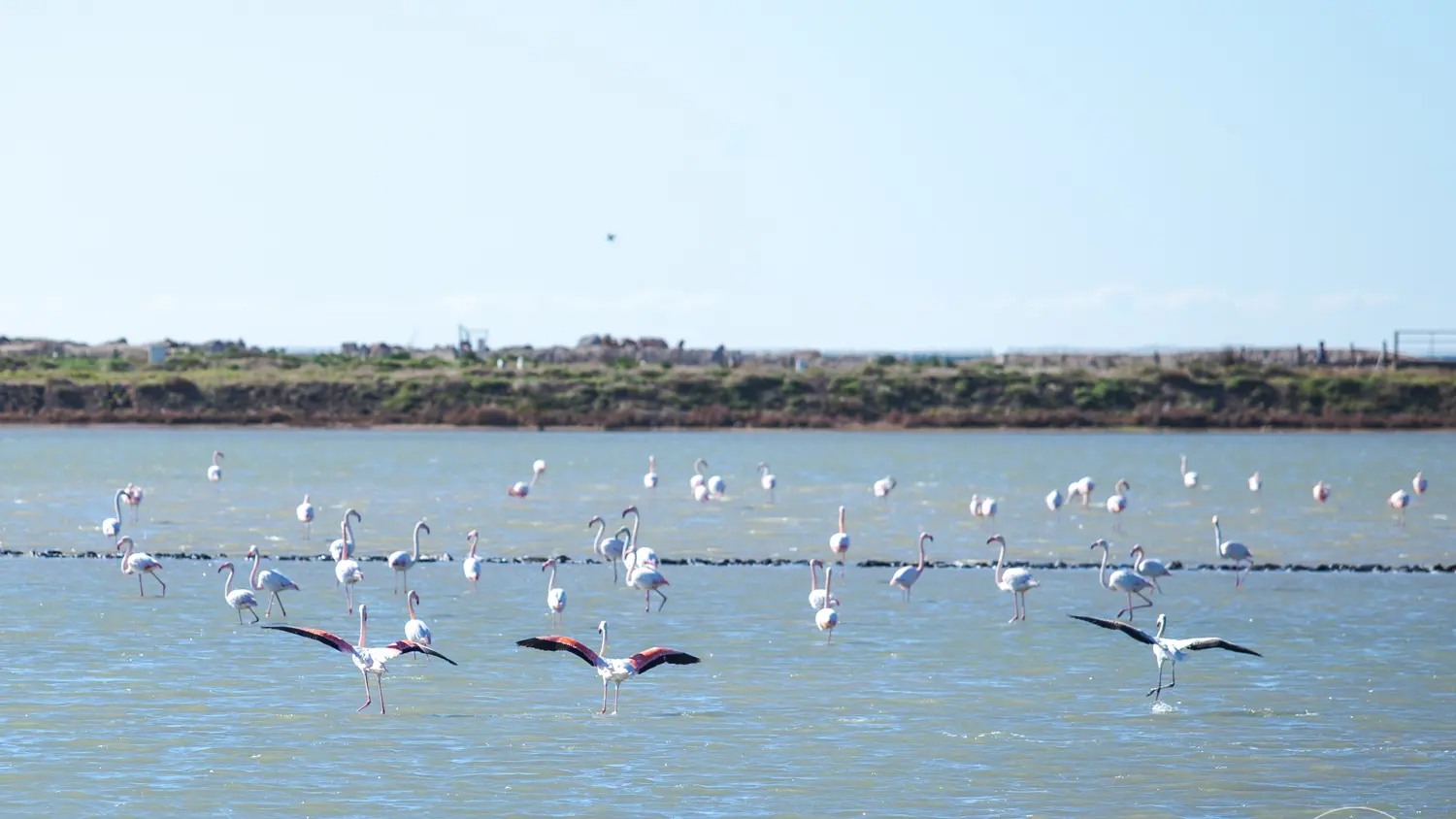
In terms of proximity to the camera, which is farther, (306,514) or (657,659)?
(306,514)

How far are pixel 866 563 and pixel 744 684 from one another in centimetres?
1119

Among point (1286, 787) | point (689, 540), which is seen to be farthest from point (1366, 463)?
point (1286, 787)

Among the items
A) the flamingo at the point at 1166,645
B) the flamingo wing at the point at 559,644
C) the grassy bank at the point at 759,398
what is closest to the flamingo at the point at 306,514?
the flamingo at the point at 1166,645

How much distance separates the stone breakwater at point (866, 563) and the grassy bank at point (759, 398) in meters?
58.7

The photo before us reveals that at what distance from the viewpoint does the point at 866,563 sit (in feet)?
104

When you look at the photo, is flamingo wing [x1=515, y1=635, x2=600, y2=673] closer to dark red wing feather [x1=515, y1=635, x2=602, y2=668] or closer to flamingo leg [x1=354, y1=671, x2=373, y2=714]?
dark red wing feather [x1=515, y1=635, x2=602, y2=668]

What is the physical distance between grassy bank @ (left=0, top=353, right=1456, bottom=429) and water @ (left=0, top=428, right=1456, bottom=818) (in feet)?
166

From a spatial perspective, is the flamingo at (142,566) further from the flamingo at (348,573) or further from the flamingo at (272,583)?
the flamingo at (348,573)

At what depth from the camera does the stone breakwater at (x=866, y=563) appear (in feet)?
103

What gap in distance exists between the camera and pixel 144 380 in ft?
316

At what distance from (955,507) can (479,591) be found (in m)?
17.5

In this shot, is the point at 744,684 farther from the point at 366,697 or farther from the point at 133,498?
the point at 133,498

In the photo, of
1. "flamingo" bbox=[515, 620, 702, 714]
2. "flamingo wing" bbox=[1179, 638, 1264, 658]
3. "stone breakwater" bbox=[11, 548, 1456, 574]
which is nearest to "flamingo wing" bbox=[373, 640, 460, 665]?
"flamingo" bbox=[515, 620, 702, 714]

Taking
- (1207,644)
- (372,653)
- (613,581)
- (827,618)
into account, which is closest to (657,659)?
(372,653)
